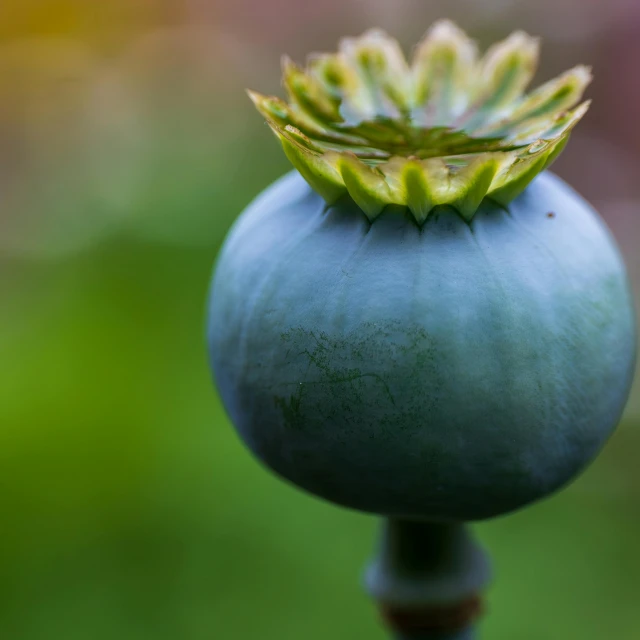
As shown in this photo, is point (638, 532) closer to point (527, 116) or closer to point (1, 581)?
point (1, 581)

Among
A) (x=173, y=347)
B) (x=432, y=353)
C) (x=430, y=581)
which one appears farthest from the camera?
(x=173, y=347)

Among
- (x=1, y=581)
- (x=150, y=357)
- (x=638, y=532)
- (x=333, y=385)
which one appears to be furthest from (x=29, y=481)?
(x=333, y=385)

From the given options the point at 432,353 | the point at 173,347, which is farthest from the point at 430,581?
the point at 173,347

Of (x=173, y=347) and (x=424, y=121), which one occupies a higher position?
(x=424, y=121)

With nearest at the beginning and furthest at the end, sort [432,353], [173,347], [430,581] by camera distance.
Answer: [432,353] → [430,581] → [173,347]

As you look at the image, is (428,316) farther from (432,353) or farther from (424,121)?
(424,121)

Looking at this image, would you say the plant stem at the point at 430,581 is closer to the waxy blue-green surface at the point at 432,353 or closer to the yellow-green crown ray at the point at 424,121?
the waxy blue-green surface at the point at 432,353

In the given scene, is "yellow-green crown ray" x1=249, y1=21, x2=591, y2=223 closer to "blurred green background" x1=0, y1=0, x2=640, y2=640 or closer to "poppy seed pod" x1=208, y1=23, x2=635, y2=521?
"poppy seed pod" x1=208, y1=23, x2=635, y2=521
